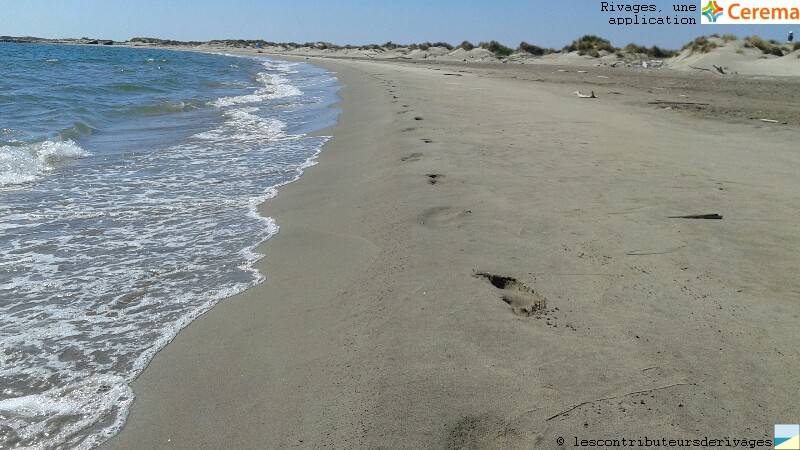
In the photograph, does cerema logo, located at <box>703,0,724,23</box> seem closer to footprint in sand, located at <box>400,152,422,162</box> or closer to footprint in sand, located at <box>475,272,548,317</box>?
footprint in sand, located at <box>400,152,422,162</box>

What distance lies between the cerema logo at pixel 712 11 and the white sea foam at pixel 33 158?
707 inches

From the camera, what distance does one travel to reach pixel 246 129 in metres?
9.95

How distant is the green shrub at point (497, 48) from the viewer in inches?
1795

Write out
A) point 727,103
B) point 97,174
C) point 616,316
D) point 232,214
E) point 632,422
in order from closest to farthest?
point 632,422, point 616,316, point 232,214, point 97,174, point 727,103

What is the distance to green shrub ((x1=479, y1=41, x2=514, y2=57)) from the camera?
150ft

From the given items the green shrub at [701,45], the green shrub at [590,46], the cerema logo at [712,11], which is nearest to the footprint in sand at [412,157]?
the cerema logo at [712,11]

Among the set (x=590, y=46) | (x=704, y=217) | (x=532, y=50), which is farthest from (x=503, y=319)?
(x=532, y=50)

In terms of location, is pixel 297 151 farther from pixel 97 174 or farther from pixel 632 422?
pixel 632 422

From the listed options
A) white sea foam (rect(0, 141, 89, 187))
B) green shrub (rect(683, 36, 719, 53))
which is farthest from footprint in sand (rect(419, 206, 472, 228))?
green shrub (rect(683, 36, 719, 53))

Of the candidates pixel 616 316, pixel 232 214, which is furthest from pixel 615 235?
pixel 232 214

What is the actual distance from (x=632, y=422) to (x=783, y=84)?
17785 millimetres

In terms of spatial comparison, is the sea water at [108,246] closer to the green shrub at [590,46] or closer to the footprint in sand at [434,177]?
the footprint in sand at [434,177]

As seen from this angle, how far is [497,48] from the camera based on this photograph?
47.2 metres

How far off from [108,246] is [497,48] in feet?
155
